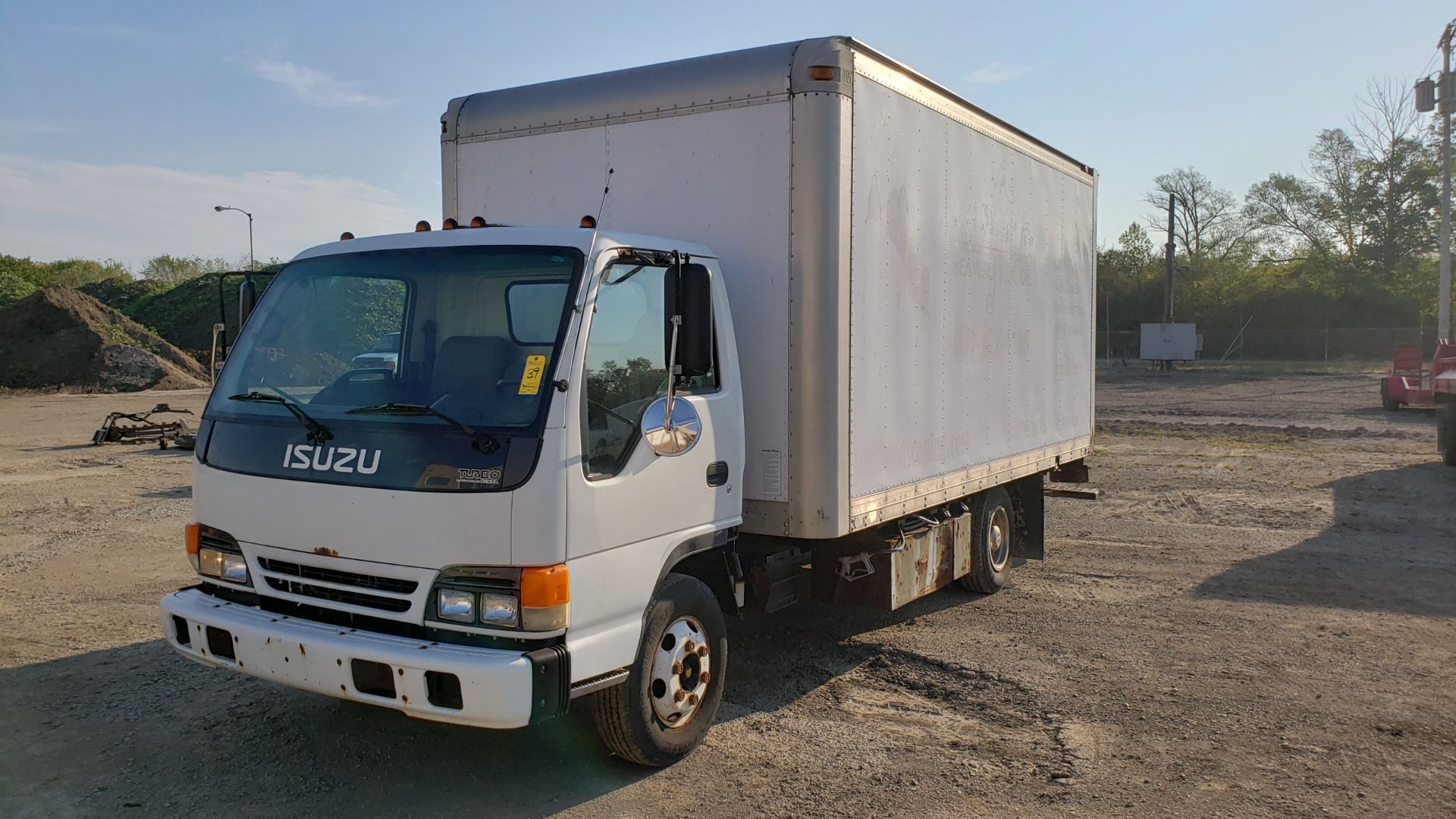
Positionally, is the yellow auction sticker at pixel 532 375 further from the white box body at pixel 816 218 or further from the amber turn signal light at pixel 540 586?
the white box body at pixel 816 218

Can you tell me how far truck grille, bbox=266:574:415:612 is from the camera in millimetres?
4035

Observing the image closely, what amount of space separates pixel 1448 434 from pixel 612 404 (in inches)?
629

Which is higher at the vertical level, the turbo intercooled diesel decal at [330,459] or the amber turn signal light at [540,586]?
the turbo intercooled diesel decal at [330,459]

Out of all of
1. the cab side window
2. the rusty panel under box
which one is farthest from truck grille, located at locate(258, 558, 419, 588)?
the rusty panel under box

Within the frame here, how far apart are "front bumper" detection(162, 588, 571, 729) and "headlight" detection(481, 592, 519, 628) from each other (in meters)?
0.11

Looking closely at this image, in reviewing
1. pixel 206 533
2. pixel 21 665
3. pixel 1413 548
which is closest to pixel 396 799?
pixel 206 533

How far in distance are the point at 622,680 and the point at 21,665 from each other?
419 cm

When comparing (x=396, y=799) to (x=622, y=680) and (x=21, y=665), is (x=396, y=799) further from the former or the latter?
(x=21, y=665)

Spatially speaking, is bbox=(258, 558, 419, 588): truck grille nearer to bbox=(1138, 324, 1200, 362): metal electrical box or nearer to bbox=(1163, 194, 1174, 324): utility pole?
bbox=(1138, 324, 1200, 362): metal electrical box

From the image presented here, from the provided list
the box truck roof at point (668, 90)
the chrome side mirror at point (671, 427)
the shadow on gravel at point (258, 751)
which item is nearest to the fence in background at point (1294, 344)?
the box truck roof at point (668, 90)

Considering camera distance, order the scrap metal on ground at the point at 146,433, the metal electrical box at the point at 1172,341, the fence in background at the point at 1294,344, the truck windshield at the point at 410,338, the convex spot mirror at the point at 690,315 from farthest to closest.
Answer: the fence in background at the point at 1294,344 → the metal electrical box at the point at 1172,341 → the scrap metal on ground at the point at 146,433 → the convex spot mirror at the point at 690,315 → the truck windshield at the point at 410,338

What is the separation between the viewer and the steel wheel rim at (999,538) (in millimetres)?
8117

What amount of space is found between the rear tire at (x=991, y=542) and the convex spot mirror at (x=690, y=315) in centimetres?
401

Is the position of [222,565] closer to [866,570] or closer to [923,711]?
[866,570]
